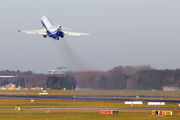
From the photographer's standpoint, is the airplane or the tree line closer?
the airplane

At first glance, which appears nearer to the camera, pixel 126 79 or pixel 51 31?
pixel 51 31

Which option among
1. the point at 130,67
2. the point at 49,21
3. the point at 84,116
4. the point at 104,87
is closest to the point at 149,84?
the point at 130,67

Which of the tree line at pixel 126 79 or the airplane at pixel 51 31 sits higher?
the airplane at pixel 51 31

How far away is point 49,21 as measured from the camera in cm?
8756

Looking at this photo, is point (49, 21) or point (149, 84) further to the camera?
point (149, 84)

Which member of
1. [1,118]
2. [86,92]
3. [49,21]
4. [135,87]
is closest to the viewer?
[1,118]

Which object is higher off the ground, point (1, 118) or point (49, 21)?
point (49, 21)

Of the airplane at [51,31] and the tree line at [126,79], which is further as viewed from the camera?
the tree line at [126,79]

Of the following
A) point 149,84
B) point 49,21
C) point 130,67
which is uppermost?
point 49,21

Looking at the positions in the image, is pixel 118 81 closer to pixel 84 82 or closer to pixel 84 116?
pixel 84 82

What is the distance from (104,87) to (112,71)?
12880 millimetres

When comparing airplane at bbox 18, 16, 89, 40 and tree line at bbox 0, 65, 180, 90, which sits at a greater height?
airplane at bbox 18, 16, 89, 40

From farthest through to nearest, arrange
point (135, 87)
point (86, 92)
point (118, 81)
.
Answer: point (135, 87) < point (118, 81) < point (86, 92)

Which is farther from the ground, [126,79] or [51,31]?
[51,31]
